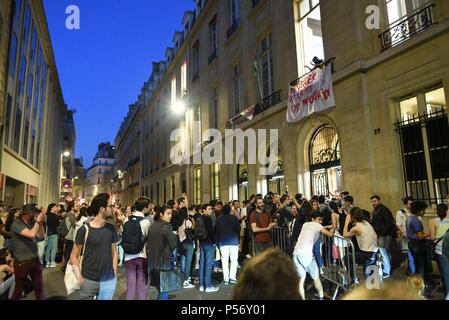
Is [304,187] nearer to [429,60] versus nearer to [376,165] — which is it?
[376,165]

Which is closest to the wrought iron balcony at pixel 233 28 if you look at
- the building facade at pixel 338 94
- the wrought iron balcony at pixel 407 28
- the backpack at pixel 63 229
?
the building facade at pixel 338 94

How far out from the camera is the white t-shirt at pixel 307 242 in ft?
17.5

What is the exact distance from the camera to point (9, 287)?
449cm

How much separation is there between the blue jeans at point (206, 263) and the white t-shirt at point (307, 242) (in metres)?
2.01

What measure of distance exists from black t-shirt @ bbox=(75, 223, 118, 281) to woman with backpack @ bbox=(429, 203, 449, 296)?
16.3 feet

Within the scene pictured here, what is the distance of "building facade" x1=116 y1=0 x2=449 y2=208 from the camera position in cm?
789

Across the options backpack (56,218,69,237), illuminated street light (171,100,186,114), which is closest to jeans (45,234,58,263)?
backpack (56,218,69,237)

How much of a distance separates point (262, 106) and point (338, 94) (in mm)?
5018

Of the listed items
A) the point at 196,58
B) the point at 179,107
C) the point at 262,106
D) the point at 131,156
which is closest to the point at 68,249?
the point at 262,106

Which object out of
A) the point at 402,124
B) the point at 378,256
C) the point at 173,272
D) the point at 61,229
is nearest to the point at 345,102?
the point at 402,124

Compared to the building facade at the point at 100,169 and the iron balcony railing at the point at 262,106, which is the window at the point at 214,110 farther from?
the building facade at the point at 100,169

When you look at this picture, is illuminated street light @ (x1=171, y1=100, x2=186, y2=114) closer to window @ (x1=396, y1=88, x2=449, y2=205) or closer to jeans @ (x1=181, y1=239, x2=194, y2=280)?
window @ (x1=396, y1=88, x2=449, y2=205)

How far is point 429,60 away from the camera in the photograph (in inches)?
303
